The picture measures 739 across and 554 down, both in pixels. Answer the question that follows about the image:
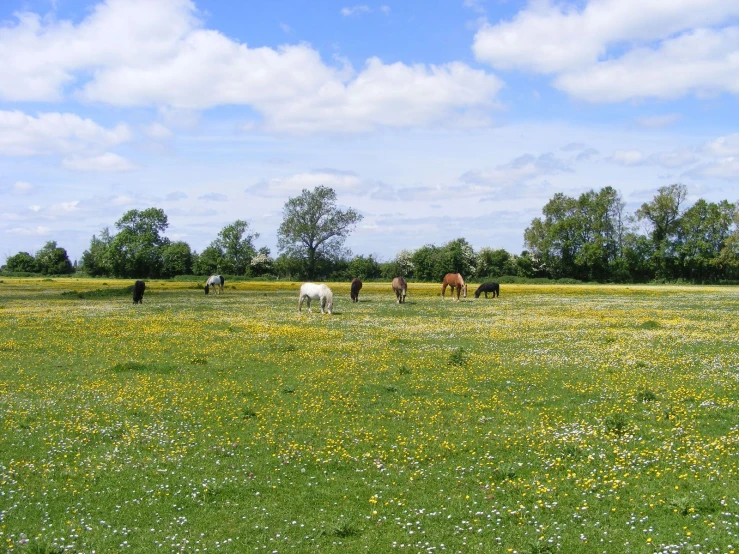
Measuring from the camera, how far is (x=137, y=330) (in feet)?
93.1

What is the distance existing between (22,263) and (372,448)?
147453 millimetres

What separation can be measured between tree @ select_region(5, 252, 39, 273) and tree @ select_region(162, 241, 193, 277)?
33.8 metres

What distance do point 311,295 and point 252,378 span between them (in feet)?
71.1

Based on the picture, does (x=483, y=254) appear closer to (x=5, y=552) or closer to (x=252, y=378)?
(x=252, y=378)

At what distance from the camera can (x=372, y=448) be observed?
35.6 ft

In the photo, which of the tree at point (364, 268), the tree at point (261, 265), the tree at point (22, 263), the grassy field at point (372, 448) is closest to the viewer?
the grassy field at point (372, 448)

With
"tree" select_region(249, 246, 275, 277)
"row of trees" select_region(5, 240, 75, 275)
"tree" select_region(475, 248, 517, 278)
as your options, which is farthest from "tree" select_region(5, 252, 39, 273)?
"tree" select_region(475, 248, 517, 278)

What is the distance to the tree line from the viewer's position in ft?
362

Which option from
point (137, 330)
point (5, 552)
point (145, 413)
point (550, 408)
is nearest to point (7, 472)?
point (5, 552)

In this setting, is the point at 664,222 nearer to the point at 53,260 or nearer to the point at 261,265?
the point at 261,265

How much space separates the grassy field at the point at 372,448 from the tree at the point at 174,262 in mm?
105487

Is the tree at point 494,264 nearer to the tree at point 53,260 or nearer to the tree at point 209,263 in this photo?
the tree at point 209,263

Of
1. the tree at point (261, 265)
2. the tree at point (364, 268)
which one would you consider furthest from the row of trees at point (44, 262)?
the tree at point (364, 268)

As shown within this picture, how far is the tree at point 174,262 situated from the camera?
12444 centimetres
